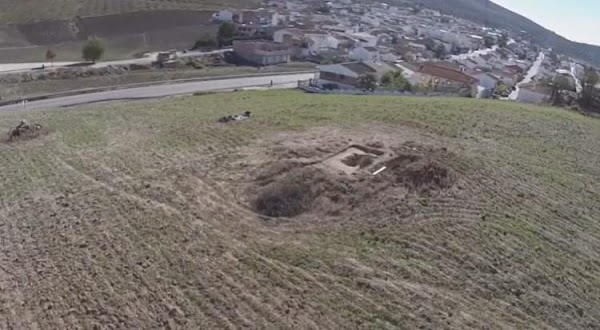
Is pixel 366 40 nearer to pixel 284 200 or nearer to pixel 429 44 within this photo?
pixel 429 44

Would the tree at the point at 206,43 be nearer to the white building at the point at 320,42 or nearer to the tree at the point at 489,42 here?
the white building at the point at 320,42

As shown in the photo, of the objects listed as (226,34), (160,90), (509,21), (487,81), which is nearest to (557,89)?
(487,81)

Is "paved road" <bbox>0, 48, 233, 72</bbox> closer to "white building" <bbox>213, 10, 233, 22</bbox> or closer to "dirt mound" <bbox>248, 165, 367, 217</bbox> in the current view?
"white building" <bbox>213, 10, 233, 22</bbox>

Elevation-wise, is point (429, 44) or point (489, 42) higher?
point (429, 44)

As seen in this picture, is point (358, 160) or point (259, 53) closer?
point (358, 160)

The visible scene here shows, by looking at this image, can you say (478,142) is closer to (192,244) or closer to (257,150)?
(257,150)

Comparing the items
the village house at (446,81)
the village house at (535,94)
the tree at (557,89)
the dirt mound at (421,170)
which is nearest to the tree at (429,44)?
the village house at (446,81)
